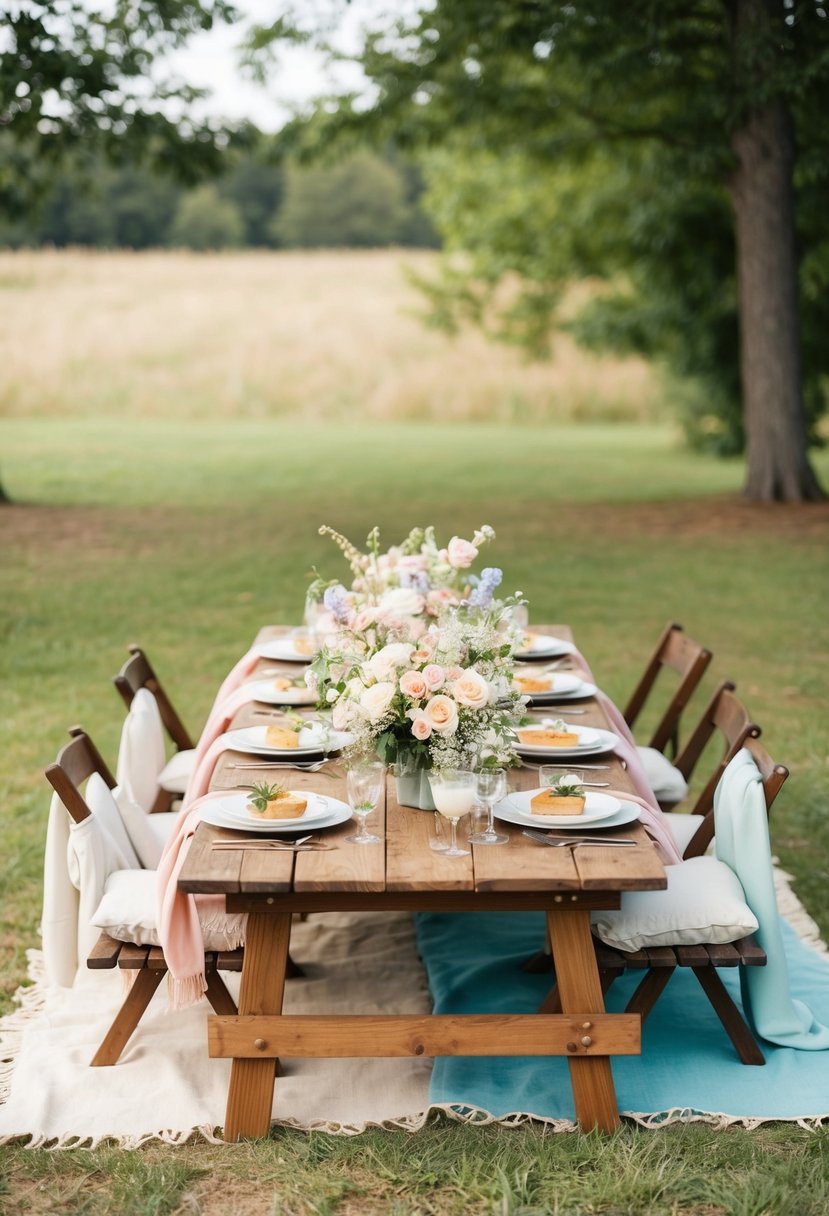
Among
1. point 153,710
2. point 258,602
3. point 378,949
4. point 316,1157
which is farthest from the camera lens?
point 258,602

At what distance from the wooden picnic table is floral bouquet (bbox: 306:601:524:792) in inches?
10.3

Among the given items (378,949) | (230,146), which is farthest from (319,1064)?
(230,146)

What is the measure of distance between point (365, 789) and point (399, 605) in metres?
0.80

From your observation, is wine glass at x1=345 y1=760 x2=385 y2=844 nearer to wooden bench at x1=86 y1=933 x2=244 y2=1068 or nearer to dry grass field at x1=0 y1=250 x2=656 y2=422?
wooden bench at x1=86 y1=933 x2=244 y2=1068

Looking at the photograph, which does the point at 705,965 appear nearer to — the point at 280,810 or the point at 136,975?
the point at 280,810

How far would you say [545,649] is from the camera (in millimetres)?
6371

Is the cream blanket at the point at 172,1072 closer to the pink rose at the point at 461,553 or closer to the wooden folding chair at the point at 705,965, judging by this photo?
the wooden folding chair at the point at 705,965

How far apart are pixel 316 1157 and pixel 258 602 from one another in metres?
8.03

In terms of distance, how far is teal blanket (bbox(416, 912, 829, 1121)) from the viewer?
4.08 metres

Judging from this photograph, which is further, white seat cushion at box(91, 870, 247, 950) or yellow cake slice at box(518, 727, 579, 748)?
yellow cake slice at box(518, 727, 579, 748)

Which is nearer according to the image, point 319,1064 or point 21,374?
point 319,1064

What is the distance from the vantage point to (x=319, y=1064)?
4.37 meters

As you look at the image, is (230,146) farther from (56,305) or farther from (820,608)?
(56,305)

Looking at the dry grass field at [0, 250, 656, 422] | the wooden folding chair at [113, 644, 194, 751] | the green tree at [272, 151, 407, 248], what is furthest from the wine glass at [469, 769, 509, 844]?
the green tree at [272, 151, 407, 248]
